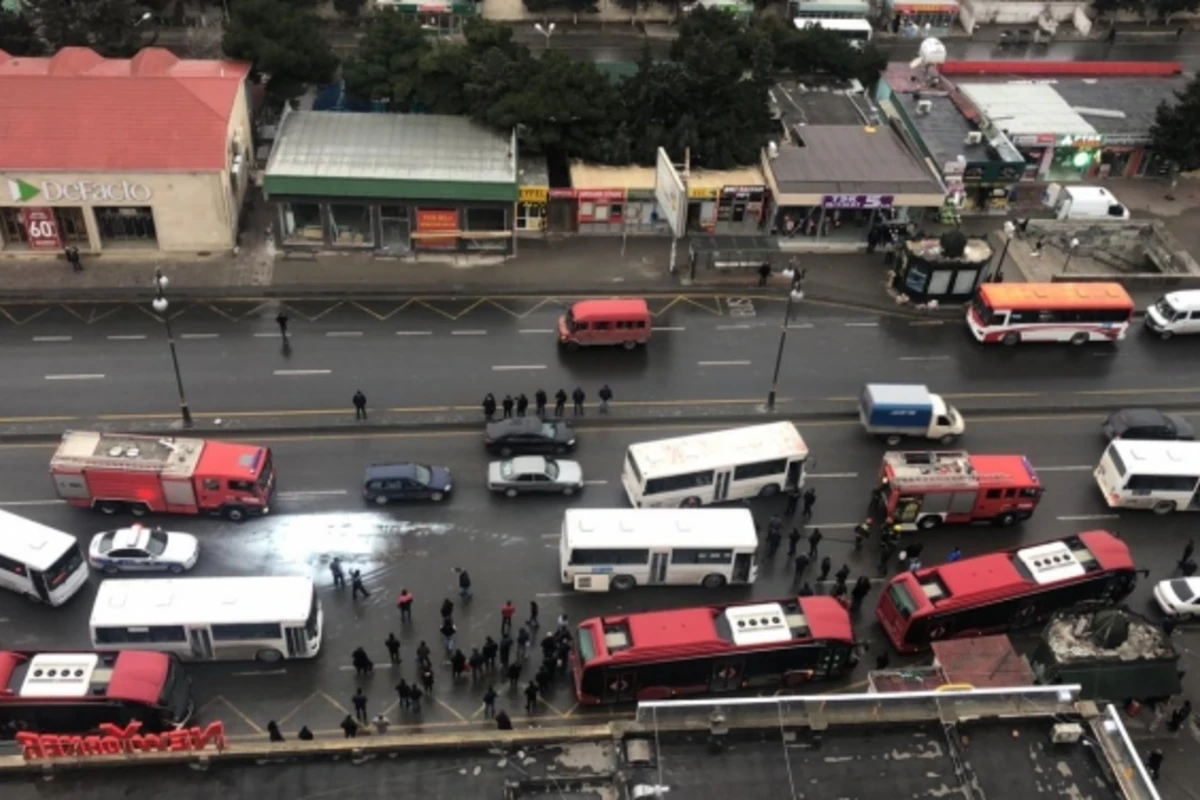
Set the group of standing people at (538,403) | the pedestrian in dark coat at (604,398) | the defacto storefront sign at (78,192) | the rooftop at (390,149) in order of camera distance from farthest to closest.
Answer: the rooftop at (390,149) < the defacto storefront sign at (78,192) < the pedestrian in dark coat at (604,398) < the group of standing people at (538,403)

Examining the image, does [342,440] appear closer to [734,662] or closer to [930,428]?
[734,662]

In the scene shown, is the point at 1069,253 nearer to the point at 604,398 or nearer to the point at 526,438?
the point at 604,398

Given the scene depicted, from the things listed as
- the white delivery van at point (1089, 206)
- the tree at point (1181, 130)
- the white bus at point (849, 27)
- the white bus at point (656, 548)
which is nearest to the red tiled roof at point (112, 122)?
the white bus at point (656, 548)

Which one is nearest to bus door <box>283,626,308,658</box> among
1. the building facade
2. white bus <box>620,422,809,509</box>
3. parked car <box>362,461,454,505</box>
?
parked car <box>362,461,454,505</box>

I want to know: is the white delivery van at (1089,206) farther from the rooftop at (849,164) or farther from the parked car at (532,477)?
the parked car at (532,477)

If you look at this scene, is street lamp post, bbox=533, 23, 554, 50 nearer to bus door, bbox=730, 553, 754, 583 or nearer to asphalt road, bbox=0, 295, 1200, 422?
asphalt road, bbox=0, 295, 1200, 422

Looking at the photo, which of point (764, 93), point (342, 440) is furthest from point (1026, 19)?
point (342, 440)

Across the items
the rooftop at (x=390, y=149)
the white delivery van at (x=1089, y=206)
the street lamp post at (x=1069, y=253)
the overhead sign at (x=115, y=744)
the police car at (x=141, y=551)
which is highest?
the overhead sign at (x=115, y=744)
